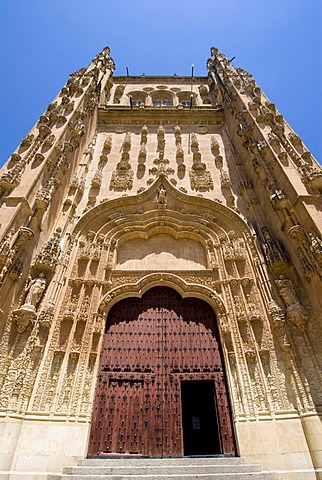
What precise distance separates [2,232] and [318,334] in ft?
26.3

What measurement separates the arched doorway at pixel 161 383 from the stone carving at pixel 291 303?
209 centimetres

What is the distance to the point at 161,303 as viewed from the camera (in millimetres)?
9070

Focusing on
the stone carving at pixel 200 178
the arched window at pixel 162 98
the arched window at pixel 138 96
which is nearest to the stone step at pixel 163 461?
the stone carving at pixel 200 178

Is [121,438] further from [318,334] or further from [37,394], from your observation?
[318,334]

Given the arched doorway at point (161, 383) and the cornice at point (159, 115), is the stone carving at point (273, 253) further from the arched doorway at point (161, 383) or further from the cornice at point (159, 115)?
the cornice at point (159, 115)

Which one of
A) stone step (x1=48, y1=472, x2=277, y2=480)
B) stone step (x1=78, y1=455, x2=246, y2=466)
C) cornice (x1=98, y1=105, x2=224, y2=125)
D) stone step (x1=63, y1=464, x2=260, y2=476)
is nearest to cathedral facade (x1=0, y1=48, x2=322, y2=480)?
stone step (x1=78, y1=455, x2=246, y2=466)

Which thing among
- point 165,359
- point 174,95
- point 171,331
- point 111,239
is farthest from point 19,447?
point 174,95

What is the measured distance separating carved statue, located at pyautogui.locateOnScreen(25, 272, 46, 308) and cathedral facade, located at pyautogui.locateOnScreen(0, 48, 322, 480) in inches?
1.6

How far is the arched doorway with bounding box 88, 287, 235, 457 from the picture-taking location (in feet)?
21.7

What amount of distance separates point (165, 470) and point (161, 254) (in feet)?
20.3

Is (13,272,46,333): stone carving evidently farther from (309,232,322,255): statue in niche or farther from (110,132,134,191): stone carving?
(309,232,322,255): statue in niche

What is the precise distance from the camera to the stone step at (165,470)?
502 centimetres

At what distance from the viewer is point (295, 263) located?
27.0 feet

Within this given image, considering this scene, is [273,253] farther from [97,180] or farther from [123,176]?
[97,180]
